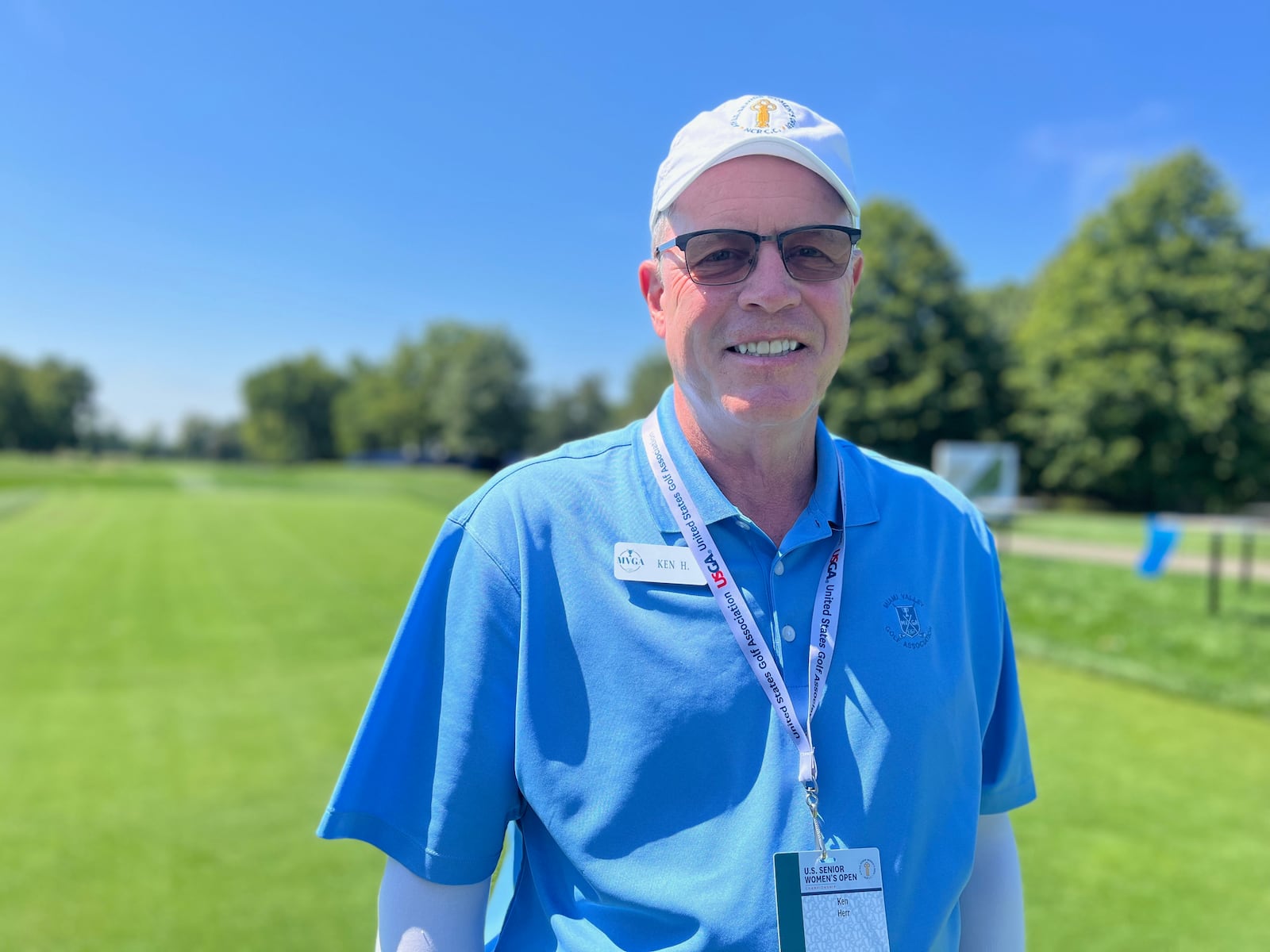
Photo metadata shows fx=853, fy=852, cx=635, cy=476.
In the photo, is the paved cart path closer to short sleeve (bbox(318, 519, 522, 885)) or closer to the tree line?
the tree line

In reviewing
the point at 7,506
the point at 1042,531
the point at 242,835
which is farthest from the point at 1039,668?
the point at 7,506

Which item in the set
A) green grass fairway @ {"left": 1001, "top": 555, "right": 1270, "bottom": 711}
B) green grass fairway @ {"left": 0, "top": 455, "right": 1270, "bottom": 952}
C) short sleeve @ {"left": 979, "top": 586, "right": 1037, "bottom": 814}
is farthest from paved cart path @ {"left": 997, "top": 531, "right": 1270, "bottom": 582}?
short sleeve @ {"left": 979, "top": 586, "right": 1037, "bottom": 814}

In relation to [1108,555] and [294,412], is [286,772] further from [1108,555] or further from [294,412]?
[294,412]

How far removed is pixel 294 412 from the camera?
3912 inches

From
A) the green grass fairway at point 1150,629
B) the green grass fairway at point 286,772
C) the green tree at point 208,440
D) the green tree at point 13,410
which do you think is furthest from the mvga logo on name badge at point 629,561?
the green tree at point 208,440

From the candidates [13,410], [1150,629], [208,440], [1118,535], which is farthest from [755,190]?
[208,440]

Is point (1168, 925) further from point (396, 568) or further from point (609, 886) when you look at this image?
point (396, 568)

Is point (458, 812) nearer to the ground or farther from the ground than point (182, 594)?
farther from the ground

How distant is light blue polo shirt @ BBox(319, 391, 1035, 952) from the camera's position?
51.4 inches

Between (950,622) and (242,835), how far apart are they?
13.8 feet

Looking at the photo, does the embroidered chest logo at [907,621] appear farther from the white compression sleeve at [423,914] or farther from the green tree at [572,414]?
the green tree at [572,414]

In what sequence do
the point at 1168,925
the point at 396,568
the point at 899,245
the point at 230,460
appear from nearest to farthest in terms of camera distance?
1. the point at 1168,925
2. the point at 396,568
3. the point at 899,245
4. the point at 230,460

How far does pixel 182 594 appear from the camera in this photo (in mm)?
11922

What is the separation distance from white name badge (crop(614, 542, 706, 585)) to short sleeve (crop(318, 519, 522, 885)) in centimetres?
18
